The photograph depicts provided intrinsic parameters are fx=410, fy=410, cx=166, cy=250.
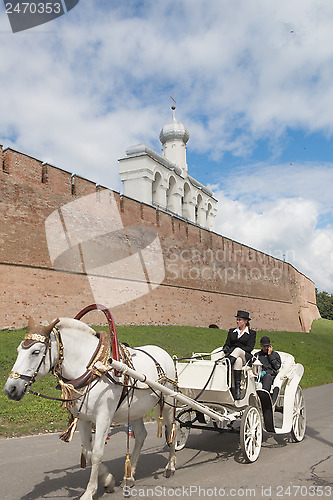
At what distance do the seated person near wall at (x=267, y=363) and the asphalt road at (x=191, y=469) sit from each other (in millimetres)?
943

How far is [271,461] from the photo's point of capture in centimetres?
517

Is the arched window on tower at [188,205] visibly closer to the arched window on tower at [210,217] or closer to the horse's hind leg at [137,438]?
the arched window on tower at [210,217]

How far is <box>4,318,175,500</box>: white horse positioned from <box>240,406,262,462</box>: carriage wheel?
3.14 feet

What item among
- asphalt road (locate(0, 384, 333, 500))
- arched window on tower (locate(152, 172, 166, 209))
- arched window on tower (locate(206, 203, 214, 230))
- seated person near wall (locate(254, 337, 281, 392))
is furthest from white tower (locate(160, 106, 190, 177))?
asphalt road (locate(0, 384, 333, 500))

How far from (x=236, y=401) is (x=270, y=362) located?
141cm

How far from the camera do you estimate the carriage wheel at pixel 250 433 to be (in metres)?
4.99

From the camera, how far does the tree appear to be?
77.1 meters

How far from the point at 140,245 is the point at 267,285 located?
17368mm

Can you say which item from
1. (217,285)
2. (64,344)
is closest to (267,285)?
(217,285)

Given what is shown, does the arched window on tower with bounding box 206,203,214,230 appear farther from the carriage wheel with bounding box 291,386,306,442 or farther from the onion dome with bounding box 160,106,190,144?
the carriage wheel with bounding box 291,386,306,442

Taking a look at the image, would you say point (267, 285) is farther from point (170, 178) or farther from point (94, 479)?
point (94, 479)

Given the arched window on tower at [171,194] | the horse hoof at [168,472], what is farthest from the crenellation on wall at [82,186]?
the arched window on tower at [171,194]

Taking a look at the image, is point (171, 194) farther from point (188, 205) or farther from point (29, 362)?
point (29, 362)

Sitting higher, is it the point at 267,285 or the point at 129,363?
the point at 267,285
